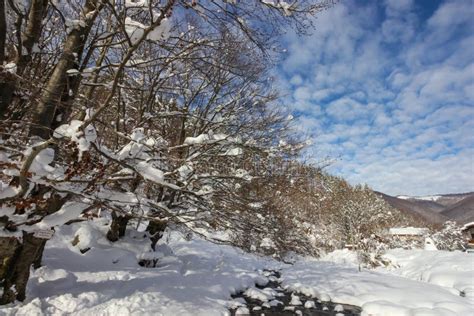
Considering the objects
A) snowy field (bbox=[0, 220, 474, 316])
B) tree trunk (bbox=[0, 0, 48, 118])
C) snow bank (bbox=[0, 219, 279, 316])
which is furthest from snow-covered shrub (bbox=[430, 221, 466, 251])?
tree trunk (bbox=[0, 0, 48, 118])

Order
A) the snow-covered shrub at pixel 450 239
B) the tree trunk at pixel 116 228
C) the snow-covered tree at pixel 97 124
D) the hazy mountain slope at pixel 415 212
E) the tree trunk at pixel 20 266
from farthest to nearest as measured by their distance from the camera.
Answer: the hazy mountain slope at pixel 415 212 < the snow-covered shrub at pixel 450 239 < the tree trunk at pixel 116 228 < the tree trunk at pixel 20 266 < the snow-covered tree at pixel 97 124

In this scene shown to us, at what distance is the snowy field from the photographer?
16.3 feet

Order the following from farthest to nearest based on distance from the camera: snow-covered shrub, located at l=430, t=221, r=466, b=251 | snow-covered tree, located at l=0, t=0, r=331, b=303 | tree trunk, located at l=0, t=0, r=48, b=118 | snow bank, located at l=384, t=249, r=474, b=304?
snow-covered shrub, located at l=430, t=221, r=466, b=251 < snow bank, located at l=384, t=249, r=474, b=304 < tree trunk, located at l=0, t=0, r=48, b=118 < snow-covered tree, located at l=0, t=0, r=331, b=303

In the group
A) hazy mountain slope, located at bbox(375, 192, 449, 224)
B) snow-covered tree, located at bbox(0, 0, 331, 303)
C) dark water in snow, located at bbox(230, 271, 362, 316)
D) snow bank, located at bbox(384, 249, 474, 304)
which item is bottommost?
dark water in snow, located at bbox(230, 271, 362, 316)

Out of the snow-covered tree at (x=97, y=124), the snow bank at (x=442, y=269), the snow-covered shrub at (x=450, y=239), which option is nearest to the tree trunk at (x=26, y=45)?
the snow-covered tree at (x=97, y=124)

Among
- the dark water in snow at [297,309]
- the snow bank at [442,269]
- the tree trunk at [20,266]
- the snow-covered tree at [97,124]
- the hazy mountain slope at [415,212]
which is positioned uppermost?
the hazy mountain slope at [415,212]

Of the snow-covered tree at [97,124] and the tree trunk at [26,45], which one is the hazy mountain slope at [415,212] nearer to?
the snow-covered tree at [97,124]

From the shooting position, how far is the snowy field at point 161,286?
498 cm

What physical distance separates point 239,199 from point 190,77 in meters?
3.90

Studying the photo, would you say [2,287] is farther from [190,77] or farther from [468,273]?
[468,273]

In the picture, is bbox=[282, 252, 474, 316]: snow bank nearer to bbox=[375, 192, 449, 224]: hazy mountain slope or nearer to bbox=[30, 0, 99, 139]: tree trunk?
bbox=[30, 0, 99, 139]: tree trunk

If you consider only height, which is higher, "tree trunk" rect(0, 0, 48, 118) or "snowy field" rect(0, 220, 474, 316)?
"tree trunk" rect(0, 0, 48, 118)

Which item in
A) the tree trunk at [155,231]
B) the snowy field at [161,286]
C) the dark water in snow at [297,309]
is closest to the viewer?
the snowy field at [161,286]

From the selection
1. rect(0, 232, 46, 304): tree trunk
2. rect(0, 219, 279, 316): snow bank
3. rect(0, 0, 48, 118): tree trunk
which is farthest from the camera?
rect(0, 219, 279, 316): snow bank
